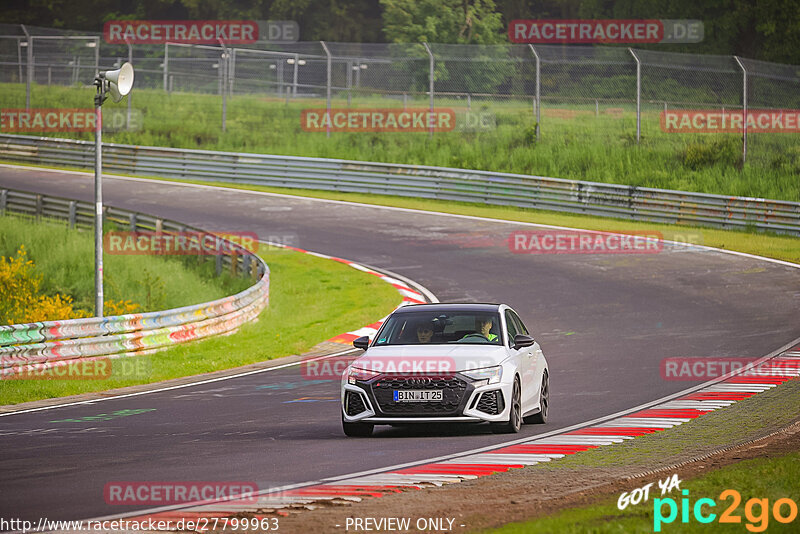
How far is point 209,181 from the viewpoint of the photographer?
4231cm

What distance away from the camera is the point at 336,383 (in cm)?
1580

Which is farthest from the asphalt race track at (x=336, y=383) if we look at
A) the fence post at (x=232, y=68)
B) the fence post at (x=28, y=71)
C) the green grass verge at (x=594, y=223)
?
the fence post at (x=28, y=71)

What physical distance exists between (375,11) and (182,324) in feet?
213

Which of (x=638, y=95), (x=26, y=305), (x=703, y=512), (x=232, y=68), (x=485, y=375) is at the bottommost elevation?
(x=26, y=305)

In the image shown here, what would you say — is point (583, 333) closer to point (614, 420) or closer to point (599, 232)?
point (614, 420)

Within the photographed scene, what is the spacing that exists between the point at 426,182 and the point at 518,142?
186 inches

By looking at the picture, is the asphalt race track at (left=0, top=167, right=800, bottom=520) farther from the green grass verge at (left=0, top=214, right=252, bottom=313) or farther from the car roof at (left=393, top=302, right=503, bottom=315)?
Answer: the green grass verge at (left=0, top=214, right=252, bottom=313)

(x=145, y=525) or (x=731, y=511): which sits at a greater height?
(x=731, y=511)

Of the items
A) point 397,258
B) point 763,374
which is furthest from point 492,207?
point 763,374

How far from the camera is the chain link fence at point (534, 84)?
35.6 m

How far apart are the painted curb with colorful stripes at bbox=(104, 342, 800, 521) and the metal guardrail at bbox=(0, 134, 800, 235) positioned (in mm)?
17166

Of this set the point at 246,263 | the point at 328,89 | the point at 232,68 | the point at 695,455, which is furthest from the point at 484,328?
the point at 232,68

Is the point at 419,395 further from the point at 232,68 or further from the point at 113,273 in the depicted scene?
the point at 232,68

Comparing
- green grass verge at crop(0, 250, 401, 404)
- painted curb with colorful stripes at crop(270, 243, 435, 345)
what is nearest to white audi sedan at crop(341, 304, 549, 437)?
painted curb with colorful stripes at crop(270, 243, 435, 345)
